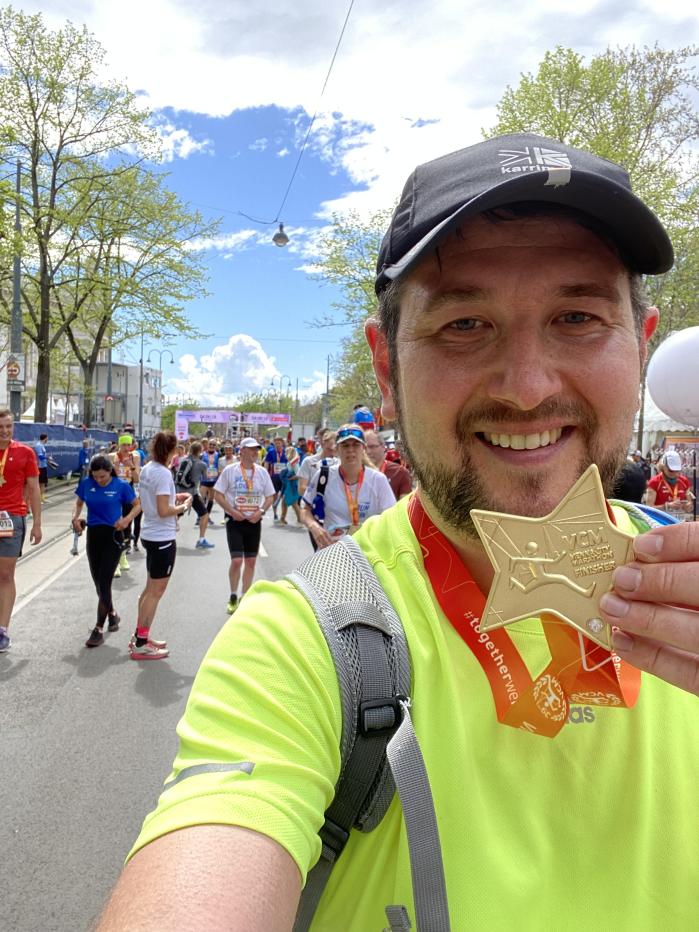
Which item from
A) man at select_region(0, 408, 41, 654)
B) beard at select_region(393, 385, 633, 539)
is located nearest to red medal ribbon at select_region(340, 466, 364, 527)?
man at select_region(0, 408, 41, 654)

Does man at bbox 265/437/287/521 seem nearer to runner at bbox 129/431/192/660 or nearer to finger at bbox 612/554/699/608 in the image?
runner at bbox 129/431/192/660

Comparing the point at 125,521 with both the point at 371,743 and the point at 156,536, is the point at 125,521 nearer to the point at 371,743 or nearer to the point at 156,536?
the point at 156,536

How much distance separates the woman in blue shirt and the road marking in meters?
1.68

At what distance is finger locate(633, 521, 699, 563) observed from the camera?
2.70ft

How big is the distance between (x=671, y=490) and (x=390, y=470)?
4285 mm

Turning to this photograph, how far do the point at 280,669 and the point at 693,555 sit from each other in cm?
60

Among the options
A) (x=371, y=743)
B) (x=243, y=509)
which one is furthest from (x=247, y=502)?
(x=371, y=743)

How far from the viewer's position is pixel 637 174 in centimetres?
1875

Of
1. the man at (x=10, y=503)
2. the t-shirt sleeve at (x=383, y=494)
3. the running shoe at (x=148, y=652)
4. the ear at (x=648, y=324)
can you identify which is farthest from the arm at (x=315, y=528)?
the ear at (x=648, y=324)

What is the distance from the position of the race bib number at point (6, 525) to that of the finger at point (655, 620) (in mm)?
6583

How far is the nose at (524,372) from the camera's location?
3.56ft

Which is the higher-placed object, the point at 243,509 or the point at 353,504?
the point at 353,504

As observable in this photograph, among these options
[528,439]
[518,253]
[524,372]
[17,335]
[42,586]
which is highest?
[17,335]

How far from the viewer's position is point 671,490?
9.73m
